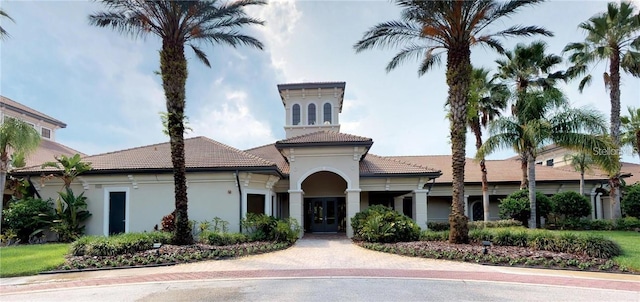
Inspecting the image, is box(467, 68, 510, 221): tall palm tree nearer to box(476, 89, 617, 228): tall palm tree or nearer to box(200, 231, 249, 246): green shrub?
box(476, 89, 617, 228): tall palm tree

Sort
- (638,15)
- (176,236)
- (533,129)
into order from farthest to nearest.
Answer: (638,15)
(533,129)
(176,236)

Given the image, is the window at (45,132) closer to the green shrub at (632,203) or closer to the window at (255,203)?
the window at (255,203)

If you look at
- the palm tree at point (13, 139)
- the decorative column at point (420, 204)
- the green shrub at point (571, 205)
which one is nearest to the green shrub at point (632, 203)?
the green shrub at point (571, 205)

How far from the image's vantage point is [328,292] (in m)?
8.02

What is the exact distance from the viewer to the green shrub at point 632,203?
21.6 meters

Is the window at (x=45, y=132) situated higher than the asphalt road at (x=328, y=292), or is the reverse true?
the window at (x=45, y=132)

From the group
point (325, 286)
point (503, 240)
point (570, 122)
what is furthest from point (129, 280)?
point (570, 122)

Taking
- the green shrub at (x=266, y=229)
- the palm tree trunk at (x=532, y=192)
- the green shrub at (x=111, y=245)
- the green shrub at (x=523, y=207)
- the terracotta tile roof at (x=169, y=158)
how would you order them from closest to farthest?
1. the green shrub at (x=111, y=245)
2. the green shrub at (x=266, y=229)
3. the terracotta tile roof at (x=169, y=158)
4. the palm tree trunk at (x=532, y=192)
5. the green shrub at (x=523, y=207)

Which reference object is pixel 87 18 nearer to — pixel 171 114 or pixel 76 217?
pixel 171 114

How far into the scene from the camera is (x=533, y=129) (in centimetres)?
1777

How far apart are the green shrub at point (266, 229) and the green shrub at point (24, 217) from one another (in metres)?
9.00

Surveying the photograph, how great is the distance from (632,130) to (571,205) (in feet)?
29.9

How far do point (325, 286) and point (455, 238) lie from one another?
7.53 m

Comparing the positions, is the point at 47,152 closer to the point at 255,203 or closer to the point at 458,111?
the point at 255,203
